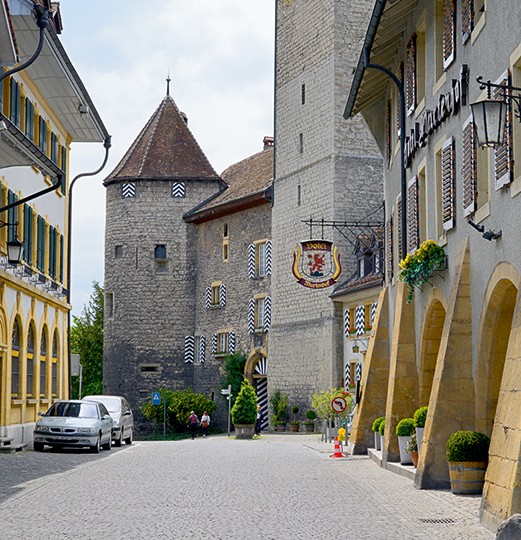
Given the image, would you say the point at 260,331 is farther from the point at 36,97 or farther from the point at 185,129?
the point at 36,97

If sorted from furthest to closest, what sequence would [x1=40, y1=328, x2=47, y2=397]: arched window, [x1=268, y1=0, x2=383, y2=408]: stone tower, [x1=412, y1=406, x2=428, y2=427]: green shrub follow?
[x1=268, y1=0, x2=383, y2=408]: stone tower < [x1=40, y1=328, x2=47, y2=397]: arched window < [x1=412, y1=406, x2=428, y2=427]: green shrub

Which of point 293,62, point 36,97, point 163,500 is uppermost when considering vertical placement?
point 293,62

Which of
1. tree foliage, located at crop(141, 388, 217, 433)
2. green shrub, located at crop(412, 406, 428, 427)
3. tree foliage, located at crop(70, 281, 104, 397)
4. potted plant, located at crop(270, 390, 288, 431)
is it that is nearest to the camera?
green shrub, located at crop(412, 406, 428, 427)

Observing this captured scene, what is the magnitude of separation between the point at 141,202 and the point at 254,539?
5374 cm

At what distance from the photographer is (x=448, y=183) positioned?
17.5 meters

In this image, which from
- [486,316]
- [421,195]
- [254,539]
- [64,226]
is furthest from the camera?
[64,226]

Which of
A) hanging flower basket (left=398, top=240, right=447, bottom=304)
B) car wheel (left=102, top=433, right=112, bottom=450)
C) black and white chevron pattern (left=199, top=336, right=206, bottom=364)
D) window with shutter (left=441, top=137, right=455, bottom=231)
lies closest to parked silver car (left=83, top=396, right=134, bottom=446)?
car wheel (left=102, top=433, right=112, bottom=450)

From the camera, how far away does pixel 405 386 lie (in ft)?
70.6

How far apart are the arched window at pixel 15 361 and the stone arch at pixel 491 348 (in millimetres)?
15041

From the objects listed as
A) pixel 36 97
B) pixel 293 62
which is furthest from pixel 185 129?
pixel 36 97

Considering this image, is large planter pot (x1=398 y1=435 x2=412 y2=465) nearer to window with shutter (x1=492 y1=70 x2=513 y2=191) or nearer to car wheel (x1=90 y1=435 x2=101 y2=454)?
window with shutter (x1=492 y1=70 x2=513 y2=191)

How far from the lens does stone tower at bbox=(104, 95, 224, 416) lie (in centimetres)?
6253

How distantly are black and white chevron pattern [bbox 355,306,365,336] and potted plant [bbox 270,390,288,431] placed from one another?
659cm

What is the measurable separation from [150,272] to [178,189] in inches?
190
